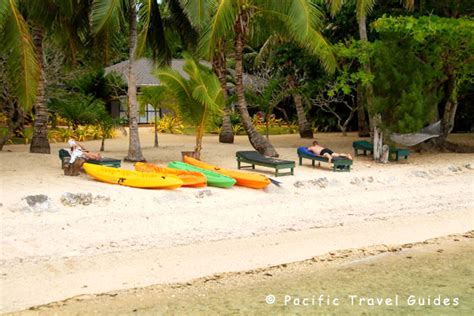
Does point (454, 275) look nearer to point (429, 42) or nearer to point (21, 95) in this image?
point (21, 95)

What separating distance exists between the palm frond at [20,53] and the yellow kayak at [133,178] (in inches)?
72.5

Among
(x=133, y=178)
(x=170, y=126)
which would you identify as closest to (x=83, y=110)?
(x=133, y=178)

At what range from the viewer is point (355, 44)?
16.6 m

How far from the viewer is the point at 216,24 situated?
1362 centimetres

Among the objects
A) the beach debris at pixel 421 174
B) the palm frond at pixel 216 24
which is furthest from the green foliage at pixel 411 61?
the palm frond at pixel 216 24

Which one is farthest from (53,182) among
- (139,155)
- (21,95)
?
(139,155)

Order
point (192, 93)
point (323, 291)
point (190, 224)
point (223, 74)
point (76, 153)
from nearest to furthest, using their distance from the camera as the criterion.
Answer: point (323, 291) → point (190, 224) → point (76, 153) → point (192, 93) → point (223, 74)

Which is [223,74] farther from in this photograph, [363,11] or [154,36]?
[363,11]

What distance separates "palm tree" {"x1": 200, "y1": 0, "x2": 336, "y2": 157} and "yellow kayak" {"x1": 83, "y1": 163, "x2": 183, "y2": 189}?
12.4 ft

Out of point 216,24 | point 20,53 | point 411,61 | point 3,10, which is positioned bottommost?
point 20,53

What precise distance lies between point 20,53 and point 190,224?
15.8 ft

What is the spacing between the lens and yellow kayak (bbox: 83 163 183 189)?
37.2 feet

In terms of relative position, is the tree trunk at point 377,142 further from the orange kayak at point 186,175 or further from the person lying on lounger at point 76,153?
the person lying on lounger at point 76,153

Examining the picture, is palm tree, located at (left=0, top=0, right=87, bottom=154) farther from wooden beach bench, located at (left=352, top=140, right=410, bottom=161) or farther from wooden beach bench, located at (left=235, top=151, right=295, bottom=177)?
wooden beach bench, located at (left=352, top=140, right=410, bottom=161)
